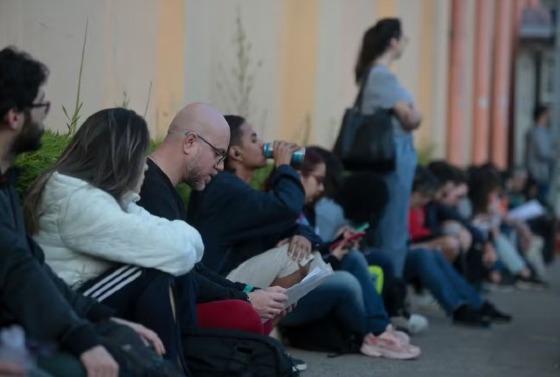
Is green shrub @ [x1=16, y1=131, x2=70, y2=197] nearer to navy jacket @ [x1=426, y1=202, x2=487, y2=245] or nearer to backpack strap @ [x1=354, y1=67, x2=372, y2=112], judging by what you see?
backpack strap @ [x1=354, y1=67, x2=372, y2=112]

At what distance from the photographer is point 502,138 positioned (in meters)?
20.9

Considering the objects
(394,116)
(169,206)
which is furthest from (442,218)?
(169,206)

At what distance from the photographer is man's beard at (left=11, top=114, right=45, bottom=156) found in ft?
13.9

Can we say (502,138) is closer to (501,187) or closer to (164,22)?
(501,187)

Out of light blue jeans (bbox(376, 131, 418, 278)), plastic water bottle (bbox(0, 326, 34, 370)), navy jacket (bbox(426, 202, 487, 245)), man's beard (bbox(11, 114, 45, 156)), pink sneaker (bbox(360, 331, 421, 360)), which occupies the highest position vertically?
man's beard (bbox(11, 114, 45, 156))

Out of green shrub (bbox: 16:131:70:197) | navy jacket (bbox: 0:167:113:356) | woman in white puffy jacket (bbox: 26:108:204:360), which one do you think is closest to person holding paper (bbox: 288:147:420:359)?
green shrub (bbox: 16:131:70:197)

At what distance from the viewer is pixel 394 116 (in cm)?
890

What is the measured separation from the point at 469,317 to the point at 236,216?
11.6 ft

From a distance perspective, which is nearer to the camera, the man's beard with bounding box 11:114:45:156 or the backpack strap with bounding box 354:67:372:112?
the man's beard with bounding box 11:114:45:156

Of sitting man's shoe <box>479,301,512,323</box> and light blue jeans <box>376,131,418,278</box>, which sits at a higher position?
light blue jeans <box>376,131,418,278</box>

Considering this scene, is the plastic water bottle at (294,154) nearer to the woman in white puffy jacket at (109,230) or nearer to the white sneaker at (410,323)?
the woman in white puffy jacket at (109,230)

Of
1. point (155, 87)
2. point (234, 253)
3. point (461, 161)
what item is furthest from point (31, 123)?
point (461, 161)

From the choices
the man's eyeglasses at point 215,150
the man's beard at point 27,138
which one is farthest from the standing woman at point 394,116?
the man's beard at point 27,138

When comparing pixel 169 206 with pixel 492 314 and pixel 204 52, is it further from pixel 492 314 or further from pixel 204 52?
pixel 492 314
